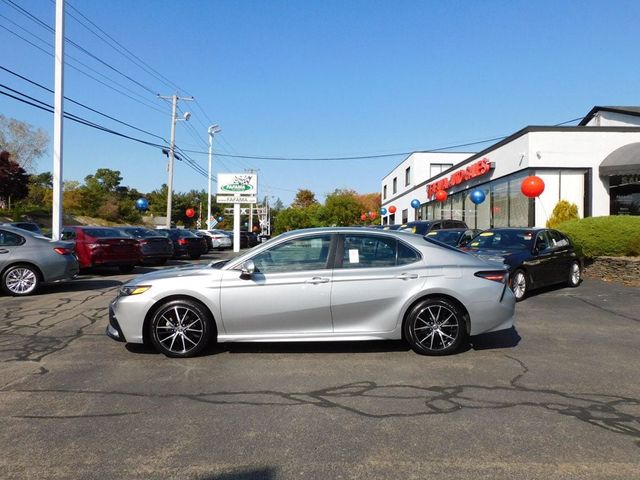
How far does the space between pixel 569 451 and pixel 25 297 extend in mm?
10910

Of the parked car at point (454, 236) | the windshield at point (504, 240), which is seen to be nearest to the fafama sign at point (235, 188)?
the parked car at point (454, 236)

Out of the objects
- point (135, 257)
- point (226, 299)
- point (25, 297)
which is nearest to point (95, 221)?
point (135, 257)

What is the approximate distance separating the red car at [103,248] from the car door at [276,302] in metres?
11.0

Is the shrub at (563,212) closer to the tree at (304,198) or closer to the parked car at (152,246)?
the parked car at (152,246)

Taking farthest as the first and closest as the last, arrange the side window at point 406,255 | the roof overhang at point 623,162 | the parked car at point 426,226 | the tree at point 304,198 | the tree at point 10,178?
the tree at point 304,198
the tree at point 10,178
the roof overhang at point 623,162
the parked car at point 426,226
the side window at point 406,255

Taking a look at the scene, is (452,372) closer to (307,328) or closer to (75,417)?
(307,328)

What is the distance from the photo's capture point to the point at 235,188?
38.9 meters

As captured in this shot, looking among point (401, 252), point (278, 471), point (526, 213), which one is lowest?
point (278, 471)

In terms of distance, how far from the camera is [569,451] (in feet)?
11.9

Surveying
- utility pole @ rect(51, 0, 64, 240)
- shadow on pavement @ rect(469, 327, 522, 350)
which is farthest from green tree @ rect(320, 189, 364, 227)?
shadow on pavement @ rect(469, 327, 522, 350)

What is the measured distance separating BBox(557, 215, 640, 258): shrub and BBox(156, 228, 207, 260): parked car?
1596cm

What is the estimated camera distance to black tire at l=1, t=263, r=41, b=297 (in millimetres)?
10994

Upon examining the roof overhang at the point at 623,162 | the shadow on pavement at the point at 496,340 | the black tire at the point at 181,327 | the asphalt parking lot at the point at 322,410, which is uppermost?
the roof overhang at the point at 623,162

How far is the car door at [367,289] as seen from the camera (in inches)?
234
